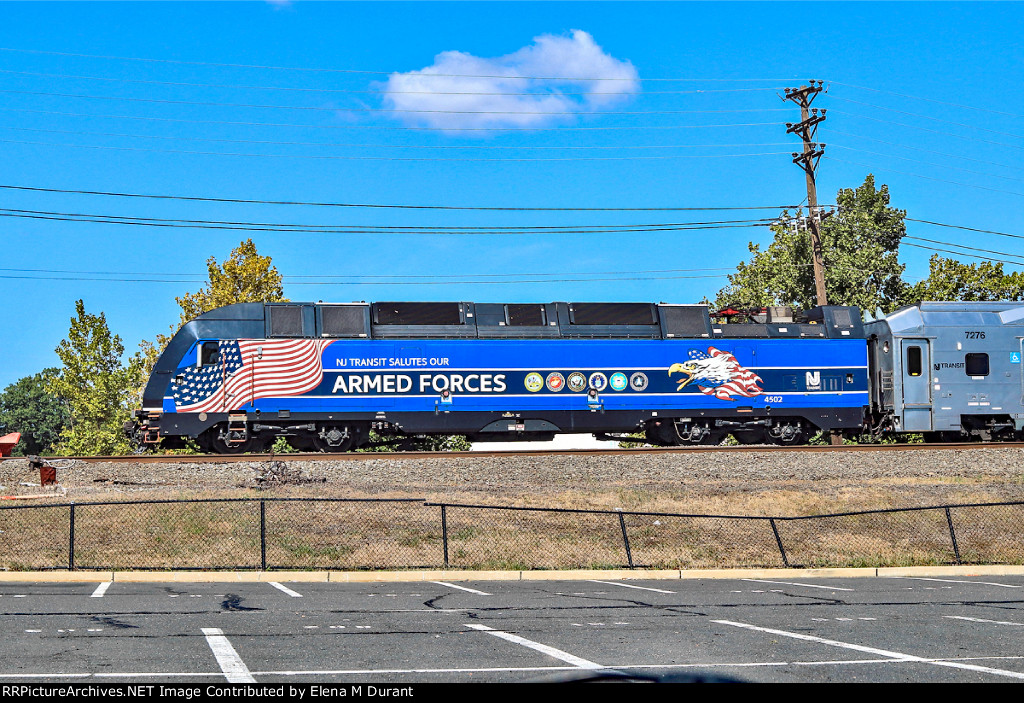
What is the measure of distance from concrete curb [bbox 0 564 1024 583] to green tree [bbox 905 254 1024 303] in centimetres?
4846

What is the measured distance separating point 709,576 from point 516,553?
11.8ft

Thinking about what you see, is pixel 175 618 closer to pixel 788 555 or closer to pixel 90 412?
pixel 788 555

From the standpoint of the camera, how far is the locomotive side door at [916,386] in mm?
30203

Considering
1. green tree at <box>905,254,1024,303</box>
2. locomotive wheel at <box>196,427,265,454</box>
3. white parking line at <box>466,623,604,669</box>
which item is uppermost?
green tree at <box>905,254,1024,303</box>

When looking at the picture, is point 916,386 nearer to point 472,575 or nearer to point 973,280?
point 472,575

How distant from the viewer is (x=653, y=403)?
29.0m


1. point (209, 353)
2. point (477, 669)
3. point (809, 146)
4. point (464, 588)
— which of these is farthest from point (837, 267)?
point (477, 669)

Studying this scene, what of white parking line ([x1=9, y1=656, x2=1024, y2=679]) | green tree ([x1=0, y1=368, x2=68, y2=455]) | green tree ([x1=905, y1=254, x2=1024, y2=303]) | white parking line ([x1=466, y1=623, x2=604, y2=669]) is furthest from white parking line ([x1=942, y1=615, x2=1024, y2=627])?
green tree ([x1=0, y1=368, x2=68, y2=455])

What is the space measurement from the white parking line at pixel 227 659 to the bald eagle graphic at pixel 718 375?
791 inches

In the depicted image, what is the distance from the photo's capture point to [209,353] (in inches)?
1072

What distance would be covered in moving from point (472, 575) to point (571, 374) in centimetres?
1231

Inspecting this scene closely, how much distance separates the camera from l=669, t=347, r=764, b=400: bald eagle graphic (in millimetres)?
29141

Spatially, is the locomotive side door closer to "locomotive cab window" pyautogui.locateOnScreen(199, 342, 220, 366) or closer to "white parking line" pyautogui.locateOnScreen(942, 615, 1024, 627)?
"white parking line" pyautogui.locateOnScreen(942, 615, 1024, 627)

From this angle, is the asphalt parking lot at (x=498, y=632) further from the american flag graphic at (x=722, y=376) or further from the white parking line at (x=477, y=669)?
the american flag graphic at (x=722, y=376)
